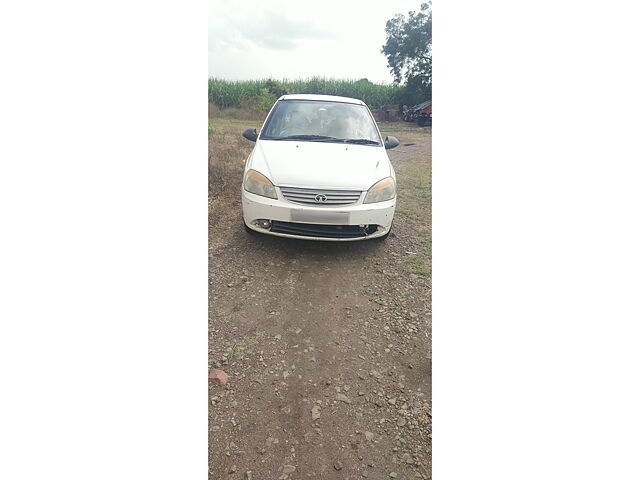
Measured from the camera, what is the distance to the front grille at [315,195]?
7.91 ft

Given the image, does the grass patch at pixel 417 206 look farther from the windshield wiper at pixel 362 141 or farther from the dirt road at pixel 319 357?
the windshield wiper at pixel 362 141

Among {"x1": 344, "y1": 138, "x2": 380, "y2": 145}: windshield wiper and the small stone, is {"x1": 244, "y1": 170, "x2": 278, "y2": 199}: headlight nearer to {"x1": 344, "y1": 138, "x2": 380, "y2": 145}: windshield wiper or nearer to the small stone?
{"x1": 344, "y1": 138, "x2": 380, "y2": 145}: windshield wiper

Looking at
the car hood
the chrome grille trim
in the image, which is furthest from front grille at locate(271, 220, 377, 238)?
the car hood

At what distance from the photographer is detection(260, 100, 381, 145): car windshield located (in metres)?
3.00

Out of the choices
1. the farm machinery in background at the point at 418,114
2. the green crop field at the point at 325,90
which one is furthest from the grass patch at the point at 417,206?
the farm machinery in background at the point at 418,114

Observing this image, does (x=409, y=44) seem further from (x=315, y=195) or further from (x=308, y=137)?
(x=315, y=195)

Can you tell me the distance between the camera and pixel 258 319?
6.70 ft

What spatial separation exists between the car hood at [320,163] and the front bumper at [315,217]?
0.55ft

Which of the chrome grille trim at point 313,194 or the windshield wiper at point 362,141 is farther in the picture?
the windshield wiper at point 362,141

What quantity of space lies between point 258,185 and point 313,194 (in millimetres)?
442

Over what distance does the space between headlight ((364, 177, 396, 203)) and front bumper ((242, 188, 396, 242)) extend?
4cm

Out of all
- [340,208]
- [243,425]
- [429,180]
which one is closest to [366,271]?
[340,208]

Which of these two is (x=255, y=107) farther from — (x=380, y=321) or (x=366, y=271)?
(x=380, y=321)

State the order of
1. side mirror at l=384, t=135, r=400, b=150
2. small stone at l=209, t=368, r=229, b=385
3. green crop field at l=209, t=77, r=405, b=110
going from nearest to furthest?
1. small stone at l=209, t=368, r=229, b=385
2. side mirror at l=384, t=135, r=400, b=150
3. green crop field at l=209, t=77, r=405, b=110
